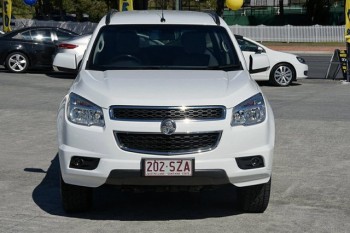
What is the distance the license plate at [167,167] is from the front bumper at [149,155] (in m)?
0.04

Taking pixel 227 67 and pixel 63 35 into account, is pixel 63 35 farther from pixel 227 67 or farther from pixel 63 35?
pixel 227 67

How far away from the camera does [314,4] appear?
58812 mm

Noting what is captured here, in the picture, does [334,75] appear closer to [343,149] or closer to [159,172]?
[343,149]

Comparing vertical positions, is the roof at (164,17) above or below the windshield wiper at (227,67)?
above

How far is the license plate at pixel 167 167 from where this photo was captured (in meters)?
6.82

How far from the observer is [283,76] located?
69.2 ft

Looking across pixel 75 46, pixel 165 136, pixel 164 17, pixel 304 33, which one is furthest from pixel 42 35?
pixel 304 33

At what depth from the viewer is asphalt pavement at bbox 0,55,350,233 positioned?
7.19 metres

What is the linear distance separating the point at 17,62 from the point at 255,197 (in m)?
17.6

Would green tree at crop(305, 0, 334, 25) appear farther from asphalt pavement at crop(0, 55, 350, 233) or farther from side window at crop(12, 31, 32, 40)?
asphalt pavement at crop(0, 55, 350, 233)

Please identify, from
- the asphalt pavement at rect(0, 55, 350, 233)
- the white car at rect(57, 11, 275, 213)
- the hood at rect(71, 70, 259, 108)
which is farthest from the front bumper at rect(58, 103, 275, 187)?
the asphalt pavement at rect(0, 55, 350, 233)

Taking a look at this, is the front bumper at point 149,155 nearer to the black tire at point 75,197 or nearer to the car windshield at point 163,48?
the black tire at point 75,197

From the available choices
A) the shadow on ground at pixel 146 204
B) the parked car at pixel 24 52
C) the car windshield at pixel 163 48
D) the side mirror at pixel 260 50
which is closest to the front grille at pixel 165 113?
the shadow on ground at pixel 146 204

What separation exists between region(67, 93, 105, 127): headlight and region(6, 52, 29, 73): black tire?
17198mm
